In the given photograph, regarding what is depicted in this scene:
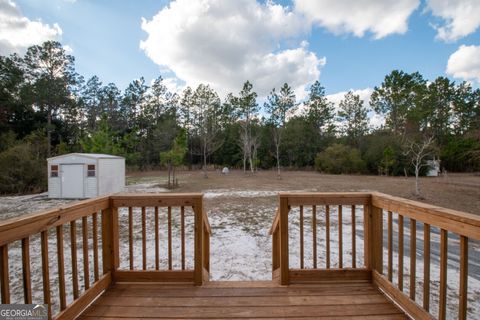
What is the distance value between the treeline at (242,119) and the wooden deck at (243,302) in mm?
19091

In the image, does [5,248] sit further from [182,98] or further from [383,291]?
[182,98]

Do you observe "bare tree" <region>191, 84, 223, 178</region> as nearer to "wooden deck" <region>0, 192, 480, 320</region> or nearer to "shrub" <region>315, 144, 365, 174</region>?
"shrub" <region>315, 144, 365, 174</region>

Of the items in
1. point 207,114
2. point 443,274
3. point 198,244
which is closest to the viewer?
point 443,274

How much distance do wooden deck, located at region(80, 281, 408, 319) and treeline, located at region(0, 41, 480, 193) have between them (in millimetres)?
19091

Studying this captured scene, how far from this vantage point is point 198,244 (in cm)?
212

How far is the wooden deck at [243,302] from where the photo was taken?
175 centimetres

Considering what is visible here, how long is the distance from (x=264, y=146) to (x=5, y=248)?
28885mm

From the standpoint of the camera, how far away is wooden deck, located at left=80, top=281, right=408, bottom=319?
5.75 ft

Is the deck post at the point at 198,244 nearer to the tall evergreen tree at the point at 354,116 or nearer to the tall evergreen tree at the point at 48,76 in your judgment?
the tall evergreen tree at the point at 48,76

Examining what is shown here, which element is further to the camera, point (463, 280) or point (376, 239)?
point (376, 239)

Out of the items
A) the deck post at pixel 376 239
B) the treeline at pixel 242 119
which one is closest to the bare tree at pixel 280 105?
the treeline at pixel 242 119

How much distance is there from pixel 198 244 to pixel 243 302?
0.61 meters

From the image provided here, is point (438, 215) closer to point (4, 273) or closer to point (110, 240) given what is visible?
point (4, 273)

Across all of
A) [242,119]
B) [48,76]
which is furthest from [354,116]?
[48,76]
